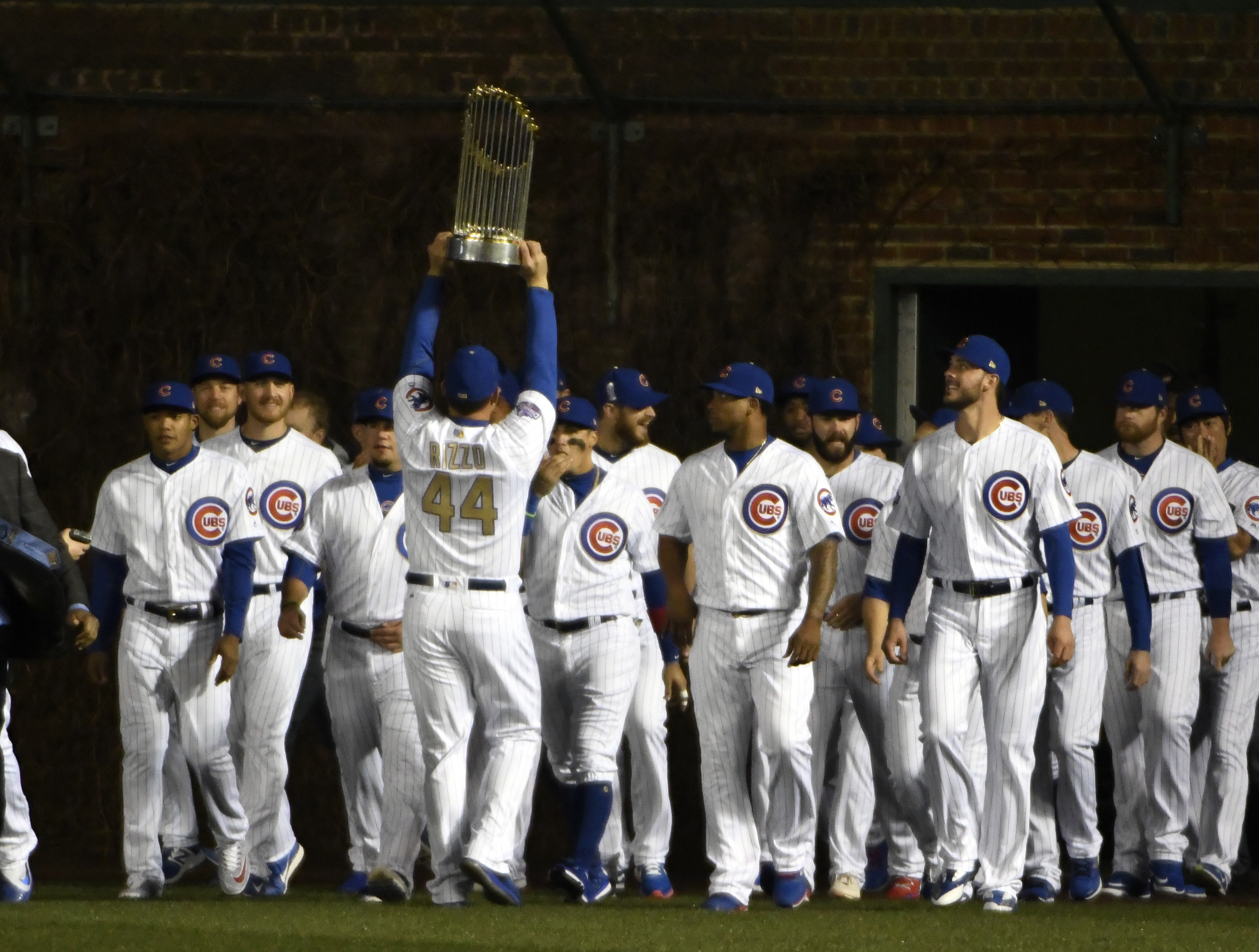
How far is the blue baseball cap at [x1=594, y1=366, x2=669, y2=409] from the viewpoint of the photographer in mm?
8977

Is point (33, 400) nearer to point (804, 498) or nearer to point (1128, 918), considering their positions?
point (804, 498)

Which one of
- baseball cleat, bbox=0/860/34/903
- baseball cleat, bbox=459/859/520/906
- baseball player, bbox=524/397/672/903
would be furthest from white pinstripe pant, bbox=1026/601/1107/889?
baseball cleat, bbox=0/860/34/903

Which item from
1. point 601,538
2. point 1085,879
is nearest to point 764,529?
point 601,538

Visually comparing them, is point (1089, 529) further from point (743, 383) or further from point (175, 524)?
point (175, 524)

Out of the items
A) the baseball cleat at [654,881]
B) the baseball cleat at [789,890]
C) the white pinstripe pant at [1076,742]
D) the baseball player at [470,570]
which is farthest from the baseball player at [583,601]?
the white pinstripe pant at [1076,742]

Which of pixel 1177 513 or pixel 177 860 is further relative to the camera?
pixel 1177 513

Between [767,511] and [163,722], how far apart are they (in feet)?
7.51

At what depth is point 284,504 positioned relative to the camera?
8.96m

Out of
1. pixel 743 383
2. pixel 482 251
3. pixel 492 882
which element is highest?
pixel 482 251

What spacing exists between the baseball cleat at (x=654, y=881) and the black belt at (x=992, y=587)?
70.2 inches

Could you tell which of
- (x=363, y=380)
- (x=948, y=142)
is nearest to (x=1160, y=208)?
(x=948, y=142)

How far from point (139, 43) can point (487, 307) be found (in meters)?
2.10

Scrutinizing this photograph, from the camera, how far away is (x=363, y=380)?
10.8 meters

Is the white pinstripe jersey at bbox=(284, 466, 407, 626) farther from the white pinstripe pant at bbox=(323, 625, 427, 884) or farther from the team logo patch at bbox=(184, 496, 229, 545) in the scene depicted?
the team logo patch at bbox=(184, 496, 229, 545)
